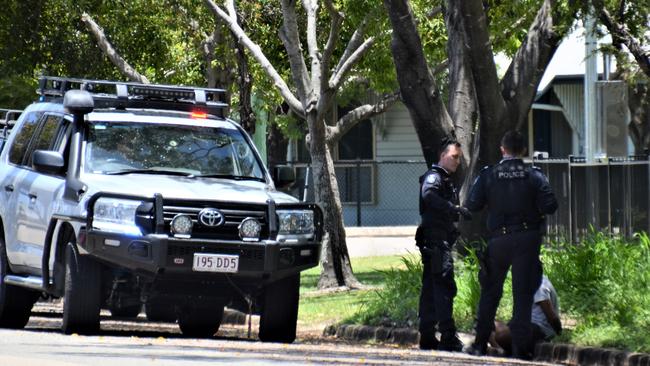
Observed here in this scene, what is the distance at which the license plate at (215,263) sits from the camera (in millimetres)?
12195

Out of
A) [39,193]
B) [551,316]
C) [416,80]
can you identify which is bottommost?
[551,316]

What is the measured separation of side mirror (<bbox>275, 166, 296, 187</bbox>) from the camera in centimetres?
1379

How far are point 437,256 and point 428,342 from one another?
80 cm

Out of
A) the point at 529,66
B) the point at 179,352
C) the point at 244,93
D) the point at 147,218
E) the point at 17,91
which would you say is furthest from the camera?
the point at 17,91

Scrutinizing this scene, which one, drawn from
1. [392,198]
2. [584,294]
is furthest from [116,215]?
[392,198]

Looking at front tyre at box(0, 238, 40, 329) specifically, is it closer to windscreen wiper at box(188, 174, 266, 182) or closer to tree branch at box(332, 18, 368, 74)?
windscreen wiper at box(188, 174, 266, 182)

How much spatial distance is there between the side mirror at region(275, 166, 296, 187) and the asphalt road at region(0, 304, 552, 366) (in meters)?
1.54

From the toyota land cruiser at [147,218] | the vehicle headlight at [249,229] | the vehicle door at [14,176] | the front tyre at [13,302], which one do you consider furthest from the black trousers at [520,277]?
the front tyre at [13,302]

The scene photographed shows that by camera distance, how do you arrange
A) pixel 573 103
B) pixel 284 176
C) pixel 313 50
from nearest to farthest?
pixel 284 176, pixel 313 50, pixel 573 103

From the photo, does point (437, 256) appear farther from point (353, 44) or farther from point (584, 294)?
point (353, 44)

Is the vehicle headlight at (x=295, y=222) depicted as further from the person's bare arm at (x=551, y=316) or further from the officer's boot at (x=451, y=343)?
the person's bare arm at (x=551, y=316)

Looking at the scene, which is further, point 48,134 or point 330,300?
point 330,300

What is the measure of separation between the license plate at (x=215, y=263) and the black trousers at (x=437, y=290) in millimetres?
1845

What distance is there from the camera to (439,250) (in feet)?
42.9
